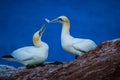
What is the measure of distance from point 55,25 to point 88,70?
1.79 metres

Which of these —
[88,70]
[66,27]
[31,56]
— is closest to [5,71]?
[31,56]

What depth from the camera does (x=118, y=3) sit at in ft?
15.8

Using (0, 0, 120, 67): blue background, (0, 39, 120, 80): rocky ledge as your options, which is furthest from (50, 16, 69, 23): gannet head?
(0, 39, 120, 80): rocky ledge

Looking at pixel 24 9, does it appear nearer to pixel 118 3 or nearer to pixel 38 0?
pixel 38 0

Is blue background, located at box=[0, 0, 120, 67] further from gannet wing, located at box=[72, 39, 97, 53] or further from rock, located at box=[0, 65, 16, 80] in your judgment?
gannet wing, located at box=[72, 39, 97, 53]

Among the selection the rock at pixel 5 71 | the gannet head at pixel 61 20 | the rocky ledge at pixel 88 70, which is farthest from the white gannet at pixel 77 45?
the rock at pixel 5 71

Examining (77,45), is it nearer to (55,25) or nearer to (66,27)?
(66,27)

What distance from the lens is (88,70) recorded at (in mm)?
3041

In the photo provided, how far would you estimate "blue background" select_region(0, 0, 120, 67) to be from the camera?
4.77 metres

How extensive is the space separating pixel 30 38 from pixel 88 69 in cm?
189

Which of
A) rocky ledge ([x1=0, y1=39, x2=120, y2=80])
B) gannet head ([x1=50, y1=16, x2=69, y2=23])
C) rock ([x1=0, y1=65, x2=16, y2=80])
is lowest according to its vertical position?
rocky ledge ([x1=0, y1=39, x2=120, y2=80])

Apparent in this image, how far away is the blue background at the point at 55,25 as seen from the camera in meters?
4.77

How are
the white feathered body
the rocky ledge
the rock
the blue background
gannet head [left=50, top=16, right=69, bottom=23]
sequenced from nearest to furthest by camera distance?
the rocky ledge, the rock, the white feathered body, gannet head [left=50, top=16, right=69, bottom=23], the blue background

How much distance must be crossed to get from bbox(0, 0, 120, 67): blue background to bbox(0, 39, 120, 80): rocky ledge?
2.79 feet
